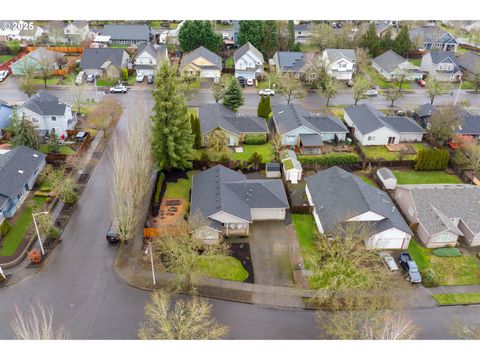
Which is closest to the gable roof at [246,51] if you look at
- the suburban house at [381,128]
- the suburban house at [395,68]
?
the suburban house at [395,68]

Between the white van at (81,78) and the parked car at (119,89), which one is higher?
the white van at (81,78)

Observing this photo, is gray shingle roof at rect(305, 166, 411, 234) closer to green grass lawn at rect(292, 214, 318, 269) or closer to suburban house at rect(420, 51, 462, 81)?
green grass lawn at rect(292, 214, 318, 269)

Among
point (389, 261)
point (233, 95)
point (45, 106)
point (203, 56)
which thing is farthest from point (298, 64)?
point (389, 261)

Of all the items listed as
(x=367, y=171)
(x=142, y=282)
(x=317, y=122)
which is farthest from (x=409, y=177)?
(x=142, y=282)

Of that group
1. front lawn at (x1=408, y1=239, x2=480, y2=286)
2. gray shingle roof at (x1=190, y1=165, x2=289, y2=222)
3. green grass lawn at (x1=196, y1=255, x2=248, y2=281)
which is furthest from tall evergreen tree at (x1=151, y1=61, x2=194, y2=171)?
front lawn at (x1=408, y1=239, x2=480, y2=286)

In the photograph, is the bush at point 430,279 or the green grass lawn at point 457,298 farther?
the bush at point 430,279

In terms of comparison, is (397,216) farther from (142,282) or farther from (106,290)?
(106,290)

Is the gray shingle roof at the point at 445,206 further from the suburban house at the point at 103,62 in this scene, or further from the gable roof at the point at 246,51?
the suburban house at the point at 103,62
